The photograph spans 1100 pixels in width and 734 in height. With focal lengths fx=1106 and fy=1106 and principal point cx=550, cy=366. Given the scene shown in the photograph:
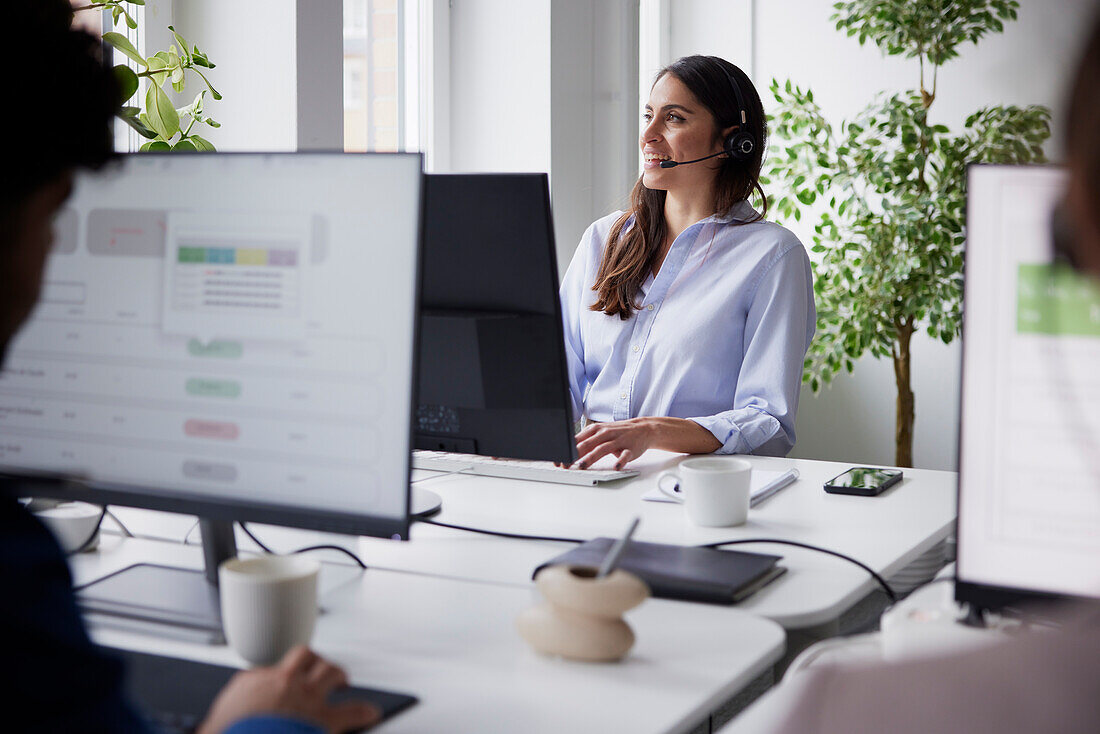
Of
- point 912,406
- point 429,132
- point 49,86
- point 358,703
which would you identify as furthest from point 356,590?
point 912,406

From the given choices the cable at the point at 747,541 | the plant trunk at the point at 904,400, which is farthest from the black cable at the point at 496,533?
the plant trunk at the point at 904,400

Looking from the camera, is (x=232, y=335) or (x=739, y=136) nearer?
(x=232, y=335)

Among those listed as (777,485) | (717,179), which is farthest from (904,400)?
(777,485)

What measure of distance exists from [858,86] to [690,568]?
9.44ft

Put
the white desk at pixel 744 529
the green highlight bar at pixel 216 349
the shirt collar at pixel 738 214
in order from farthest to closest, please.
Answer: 1. the shirt collar at pixel 738 214
2. the white desk at pixel 744 529
3. the green highlight bar at pixel 216 349

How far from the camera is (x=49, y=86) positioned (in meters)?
0.68

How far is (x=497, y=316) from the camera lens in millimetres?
1454

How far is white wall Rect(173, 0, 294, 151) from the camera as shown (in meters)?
2.34

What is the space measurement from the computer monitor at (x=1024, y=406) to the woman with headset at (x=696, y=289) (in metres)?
0.94

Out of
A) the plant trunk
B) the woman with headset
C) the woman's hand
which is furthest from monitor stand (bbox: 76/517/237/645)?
the plant trunk

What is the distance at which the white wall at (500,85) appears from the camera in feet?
10.4

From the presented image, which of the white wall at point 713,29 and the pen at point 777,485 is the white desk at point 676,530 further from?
the white wall at point 713,29

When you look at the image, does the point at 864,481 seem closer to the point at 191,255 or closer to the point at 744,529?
the point at 744,529

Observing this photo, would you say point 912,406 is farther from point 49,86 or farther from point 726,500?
point 49,86
